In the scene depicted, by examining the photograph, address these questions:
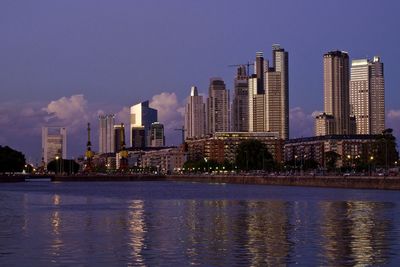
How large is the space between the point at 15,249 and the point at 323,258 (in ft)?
43.4

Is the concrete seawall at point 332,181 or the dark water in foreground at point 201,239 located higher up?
the concrete seawall at point 332,181

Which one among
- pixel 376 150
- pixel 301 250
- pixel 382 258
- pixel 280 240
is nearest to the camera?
pixel 382 258

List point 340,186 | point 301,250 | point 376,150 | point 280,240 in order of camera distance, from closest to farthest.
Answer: point 301,250
point 280,240
point 340,186
point 376,150

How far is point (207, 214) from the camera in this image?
61125mm

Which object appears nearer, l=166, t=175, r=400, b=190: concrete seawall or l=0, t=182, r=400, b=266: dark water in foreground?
l=0, t=182, r=400, b=266: dark water in foreground

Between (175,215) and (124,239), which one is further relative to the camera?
(175,215)

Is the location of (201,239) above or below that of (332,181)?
below

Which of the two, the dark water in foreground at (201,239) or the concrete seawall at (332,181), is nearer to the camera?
the dark water in foreground at (201,239)

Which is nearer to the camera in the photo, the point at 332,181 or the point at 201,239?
the point at 201,239

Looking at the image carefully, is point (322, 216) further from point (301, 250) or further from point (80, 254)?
point (80, 254)

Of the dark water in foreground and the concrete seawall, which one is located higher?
the concrete seawall

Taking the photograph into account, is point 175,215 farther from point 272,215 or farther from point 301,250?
point 301,250

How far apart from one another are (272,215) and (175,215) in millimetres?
6805

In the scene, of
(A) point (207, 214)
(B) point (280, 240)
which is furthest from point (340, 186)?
(B) point (280, 240)
